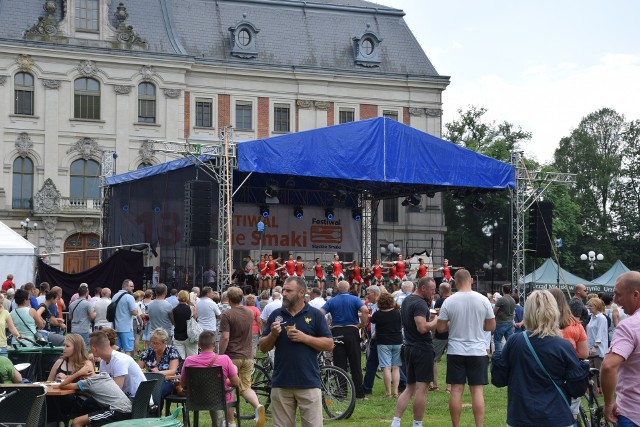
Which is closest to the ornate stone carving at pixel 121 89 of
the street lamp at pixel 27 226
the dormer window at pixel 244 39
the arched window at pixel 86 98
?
the arched window at pixel 86 98

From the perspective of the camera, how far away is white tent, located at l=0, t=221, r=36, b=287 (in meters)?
26.1

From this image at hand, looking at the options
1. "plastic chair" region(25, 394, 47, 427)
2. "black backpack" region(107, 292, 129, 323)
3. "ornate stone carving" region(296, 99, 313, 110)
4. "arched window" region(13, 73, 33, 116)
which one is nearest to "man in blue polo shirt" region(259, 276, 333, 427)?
"plastic chair" region(25, 394, 47, 427)

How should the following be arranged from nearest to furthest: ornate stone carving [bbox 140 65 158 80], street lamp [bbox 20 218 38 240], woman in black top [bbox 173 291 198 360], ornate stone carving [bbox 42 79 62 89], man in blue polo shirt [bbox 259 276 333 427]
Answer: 1. man in blue polo shirt [bbox 259 276 333 427]
2. woman in black top [bbox 173 291 198 360]
3. street lamp [bbox 20 218 38 240]
4. ornate stone carving [bbox 42 79 62 89]
5. ornate stone carving [bbox 140 65 158 80]

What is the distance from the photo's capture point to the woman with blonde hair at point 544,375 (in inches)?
309

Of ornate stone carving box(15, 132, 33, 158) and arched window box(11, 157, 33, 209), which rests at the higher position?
ornate stone carving box(15, 132, 33, 158)

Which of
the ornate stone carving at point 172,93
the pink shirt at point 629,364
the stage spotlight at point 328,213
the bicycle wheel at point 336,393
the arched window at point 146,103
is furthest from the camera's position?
the ornate stone carving at point 172,93

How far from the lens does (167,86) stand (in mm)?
50156

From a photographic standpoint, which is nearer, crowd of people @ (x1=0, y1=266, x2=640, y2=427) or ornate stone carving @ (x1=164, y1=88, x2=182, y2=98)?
crowd of people @ (x1=0, y1=266, x2=640, y2=427)

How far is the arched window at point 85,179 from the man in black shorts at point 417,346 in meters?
38.0

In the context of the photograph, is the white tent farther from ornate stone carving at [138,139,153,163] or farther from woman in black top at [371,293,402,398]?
ornate stone carving at [138,139,153,163]

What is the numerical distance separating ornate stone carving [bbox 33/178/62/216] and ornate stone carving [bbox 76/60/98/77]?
16.4 feet

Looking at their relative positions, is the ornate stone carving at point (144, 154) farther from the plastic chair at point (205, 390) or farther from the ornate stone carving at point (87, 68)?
the plastic chair at point (205, 390)

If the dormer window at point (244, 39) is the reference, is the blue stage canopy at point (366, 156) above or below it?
below

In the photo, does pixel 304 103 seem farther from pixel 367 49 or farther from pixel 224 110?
pixel 367 49
